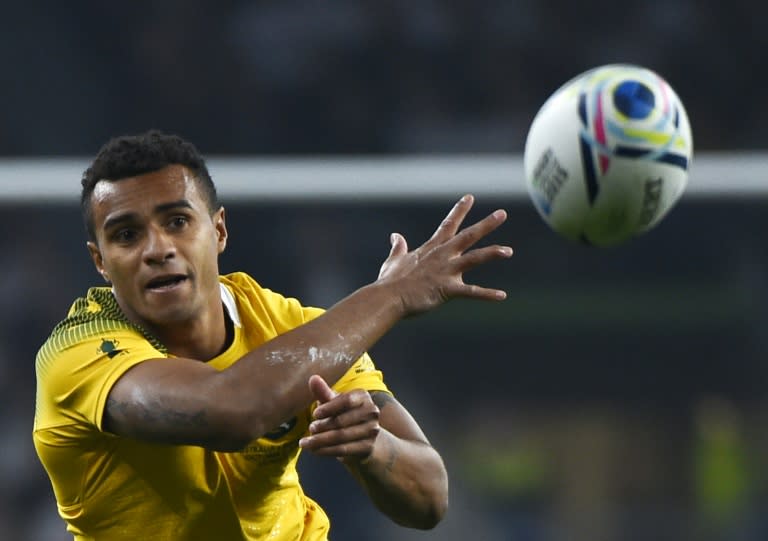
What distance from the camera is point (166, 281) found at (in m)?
3.73

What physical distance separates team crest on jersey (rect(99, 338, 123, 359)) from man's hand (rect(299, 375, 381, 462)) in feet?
1.87

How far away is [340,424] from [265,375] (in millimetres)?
223

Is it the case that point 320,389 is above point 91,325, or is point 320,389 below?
below

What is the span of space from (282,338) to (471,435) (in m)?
4.09

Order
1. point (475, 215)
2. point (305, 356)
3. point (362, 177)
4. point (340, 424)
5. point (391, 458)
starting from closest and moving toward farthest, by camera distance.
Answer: point (340, 424), point (305, 356), point (391, 458), point (475, 215), point (362, 177)

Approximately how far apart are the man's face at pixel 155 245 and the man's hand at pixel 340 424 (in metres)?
0.59

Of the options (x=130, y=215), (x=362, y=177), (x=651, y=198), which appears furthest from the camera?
(x=362, y=177)

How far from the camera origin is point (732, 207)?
7523 millimetres

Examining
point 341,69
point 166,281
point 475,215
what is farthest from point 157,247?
point 341,69

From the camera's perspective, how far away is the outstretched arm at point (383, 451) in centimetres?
328

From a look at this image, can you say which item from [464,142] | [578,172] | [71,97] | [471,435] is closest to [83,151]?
[71,97]

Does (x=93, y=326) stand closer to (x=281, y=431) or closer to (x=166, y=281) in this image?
(x=166, y=281)

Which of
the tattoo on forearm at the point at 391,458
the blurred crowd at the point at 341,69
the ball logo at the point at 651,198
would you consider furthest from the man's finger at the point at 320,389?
the blurred crowd at the point at 341,69

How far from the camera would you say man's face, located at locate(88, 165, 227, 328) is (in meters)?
3.69
